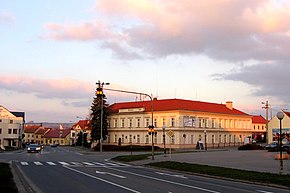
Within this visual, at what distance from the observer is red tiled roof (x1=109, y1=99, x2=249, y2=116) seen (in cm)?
8538

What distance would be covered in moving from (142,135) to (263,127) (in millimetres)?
71025

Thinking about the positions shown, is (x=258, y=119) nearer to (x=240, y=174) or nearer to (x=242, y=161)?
(x=242, y=161)

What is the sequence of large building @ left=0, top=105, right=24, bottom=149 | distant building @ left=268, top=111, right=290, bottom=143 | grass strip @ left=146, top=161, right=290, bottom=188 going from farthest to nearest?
large building @ left=0, top=105, right=24, bottom=149, distant building @ left=268, top=111, right=290, bottom=143, grass strip @ left=146, top=161, right=290, bottom=188

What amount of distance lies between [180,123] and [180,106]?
464 cm

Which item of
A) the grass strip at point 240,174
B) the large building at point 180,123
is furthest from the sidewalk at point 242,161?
the large building at point 180,123

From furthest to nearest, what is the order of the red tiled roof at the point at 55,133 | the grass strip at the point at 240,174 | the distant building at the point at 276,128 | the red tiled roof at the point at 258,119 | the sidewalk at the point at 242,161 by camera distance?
the red tiled roof at the point at 55,133 < the red tiled roof at the point at 258,119 < the distant building at the point at 276,128 < the sidewalk at the point at 242,161 < the grass strip at the point at 240,174

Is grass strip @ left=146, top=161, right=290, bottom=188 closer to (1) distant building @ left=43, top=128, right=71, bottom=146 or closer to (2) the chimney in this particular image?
(2) the chimney

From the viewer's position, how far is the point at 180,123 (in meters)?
80.8

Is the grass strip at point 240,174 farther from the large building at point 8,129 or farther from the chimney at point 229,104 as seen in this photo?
the large building at point 8,129

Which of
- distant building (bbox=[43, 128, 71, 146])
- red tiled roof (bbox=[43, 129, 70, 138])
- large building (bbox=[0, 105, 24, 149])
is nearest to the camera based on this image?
large building (bbox=[0, 105, 24, 149])

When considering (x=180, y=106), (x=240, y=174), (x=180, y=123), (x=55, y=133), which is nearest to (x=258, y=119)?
(x=180, y=106)

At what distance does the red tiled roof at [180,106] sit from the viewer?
85375mm

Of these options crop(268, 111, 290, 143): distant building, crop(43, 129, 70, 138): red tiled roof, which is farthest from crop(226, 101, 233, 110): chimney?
crop(43, 129, 70, 138): red tiled roof

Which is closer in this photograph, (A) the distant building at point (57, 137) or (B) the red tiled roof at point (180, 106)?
(B) the red tiled roof at point (180, 106)
